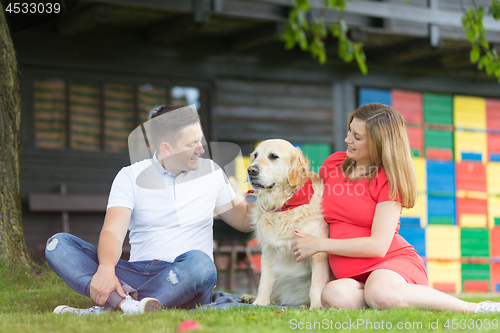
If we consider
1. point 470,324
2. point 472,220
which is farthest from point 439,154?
point 470,324

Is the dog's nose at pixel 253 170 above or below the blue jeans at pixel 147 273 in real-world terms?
above

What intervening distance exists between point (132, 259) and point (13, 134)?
1685 mm

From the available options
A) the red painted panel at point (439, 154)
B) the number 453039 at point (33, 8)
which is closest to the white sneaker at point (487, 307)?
the number 453039 at point (33, 8)

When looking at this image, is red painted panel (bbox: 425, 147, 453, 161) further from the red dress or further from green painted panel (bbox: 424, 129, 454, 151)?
the red dress

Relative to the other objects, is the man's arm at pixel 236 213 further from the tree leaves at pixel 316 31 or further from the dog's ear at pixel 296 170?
the tree leaves at pixel 316 31

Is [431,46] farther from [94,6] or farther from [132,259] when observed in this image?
[132,259]

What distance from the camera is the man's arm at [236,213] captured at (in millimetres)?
3238

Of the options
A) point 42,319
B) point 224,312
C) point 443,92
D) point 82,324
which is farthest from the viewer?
point 443,92

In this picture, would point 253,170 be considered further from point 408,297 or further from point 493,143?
point 493,143

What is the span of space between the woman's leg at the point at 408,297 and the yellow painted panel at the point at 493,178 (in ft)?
21.1

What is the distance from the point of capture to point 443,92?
828 centimetres

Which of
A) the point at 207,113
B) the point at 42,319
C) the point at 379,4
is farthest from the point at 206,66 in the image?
the point at 42,319

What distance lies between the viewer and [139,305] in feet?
8.26

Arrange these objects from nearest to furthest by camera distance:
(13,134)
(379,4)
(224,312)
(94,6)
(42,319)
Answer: (42,319) → (224,312) → (13,134) → (94,6) → (379,4)
